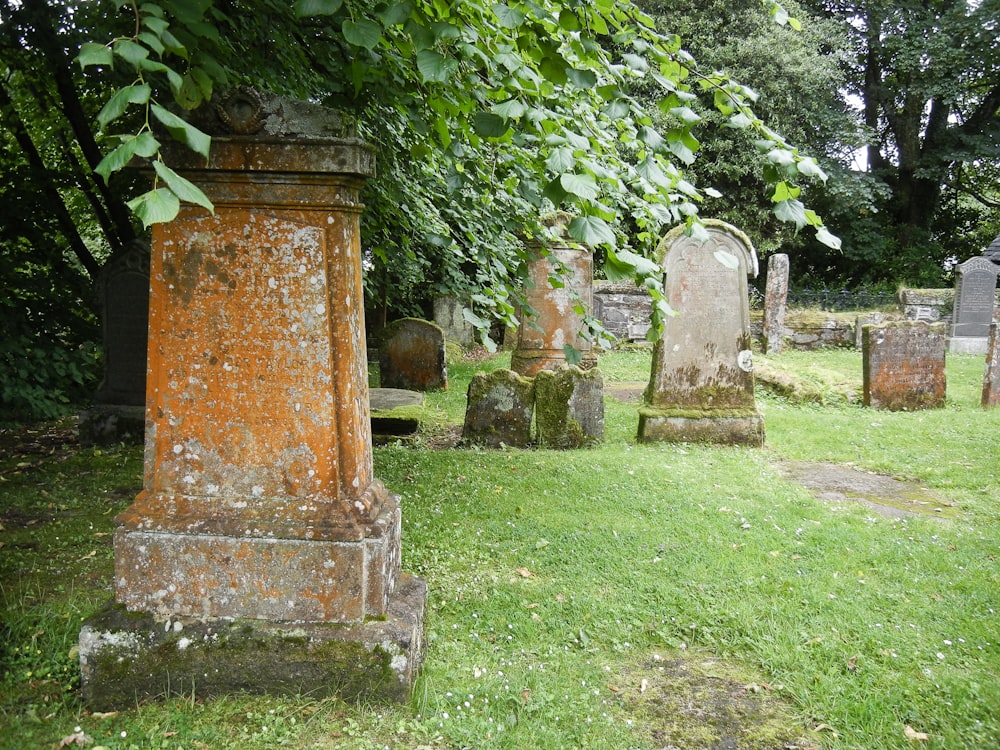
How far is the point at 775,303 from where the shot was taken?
1584 cm

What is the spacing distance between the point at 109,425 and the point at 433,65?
252 inches

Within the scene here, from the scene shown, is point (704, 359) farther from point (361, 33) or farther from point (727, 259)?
point (361, 33)

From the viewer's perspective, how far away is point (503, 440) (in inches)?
283

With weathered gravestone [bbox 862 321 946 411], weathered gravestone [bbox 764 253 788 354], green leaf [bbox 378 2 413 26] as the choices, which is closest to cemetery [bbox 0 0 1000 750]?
green leaf [bbox 378 2 413 26]

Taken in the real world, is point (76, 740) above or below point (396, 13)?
below

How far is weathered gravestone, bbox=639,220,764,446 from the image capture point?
743cm

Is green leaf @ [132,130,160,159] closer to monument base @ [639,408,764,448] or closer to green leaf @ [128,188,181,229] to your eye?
green leaf @ [128,188,181,229]

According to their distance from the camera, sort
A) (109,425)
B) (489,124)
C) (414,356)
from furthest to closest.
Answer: (414,356) → (109,425) → (489,124)

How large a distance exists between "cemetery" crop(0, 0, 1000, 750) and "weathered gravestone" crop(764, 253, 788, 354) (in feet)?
27.1

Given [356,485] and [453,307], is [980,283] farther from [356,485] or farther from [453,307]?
[356,485]

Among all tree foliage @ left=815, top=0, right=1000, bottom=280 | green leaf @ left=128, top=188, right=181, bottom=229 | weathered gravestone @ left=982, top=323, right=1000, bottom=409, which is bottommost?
weathered gravestone @ left=982, top=323, right=1000, bottom=409

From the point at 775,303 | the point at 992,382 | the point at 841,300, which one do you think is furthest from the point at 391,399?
the point at 841,300

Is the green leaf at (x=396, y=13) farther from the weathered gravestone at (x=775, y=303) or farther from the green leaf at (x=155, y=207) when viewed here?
the weathered gravestone at (x=775, y=303)

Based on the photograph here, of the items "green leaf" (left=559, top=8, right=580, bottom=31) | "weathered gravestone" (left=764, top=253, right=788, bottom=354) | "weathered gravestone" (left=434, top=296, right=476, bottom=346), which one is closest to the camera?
"green leaf" (left=559, top=8, right=580, bottom=31)
